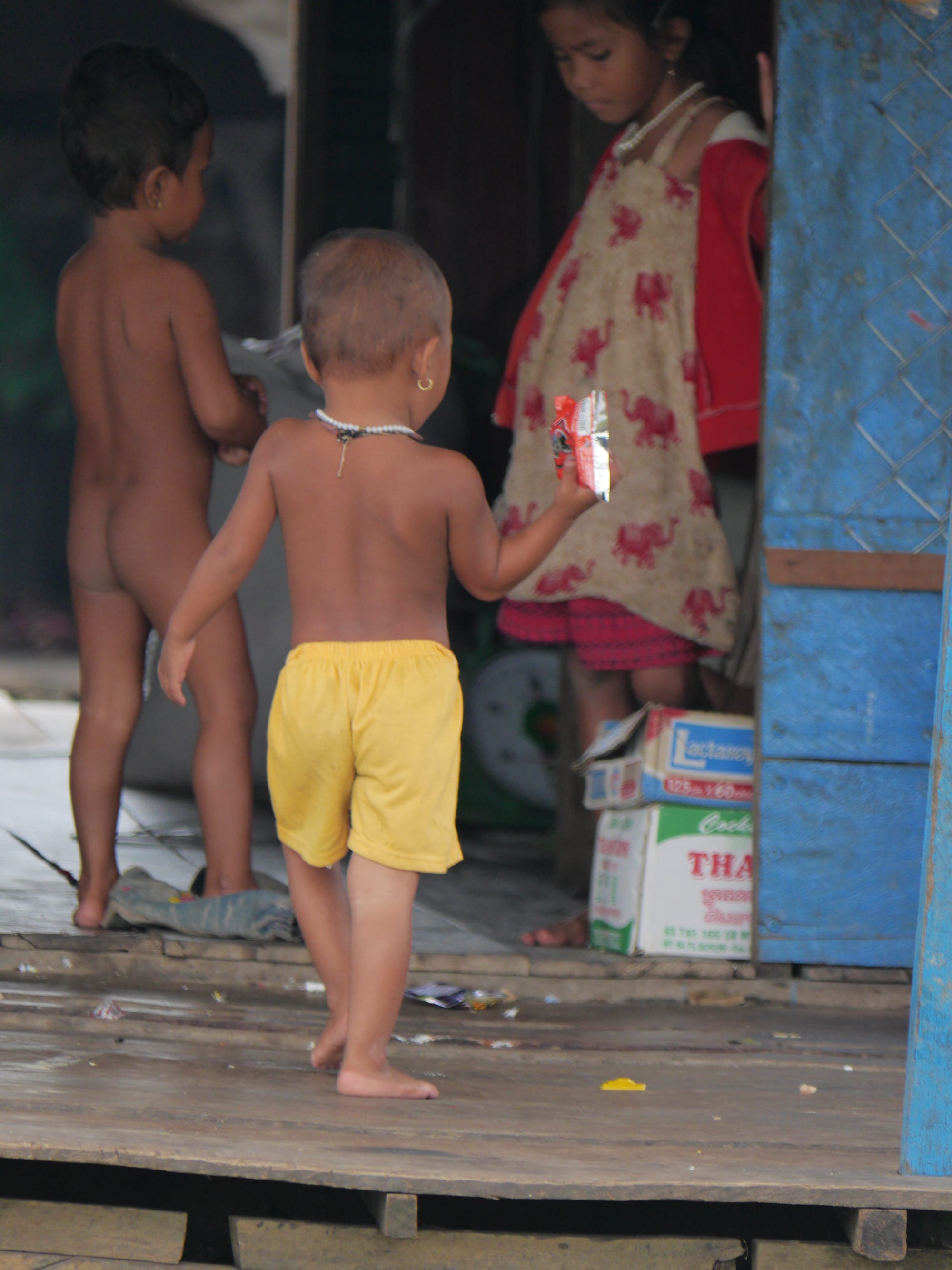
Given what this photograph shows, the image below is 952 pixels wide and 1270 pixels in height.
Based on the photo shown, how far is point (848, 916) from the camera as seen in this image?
336 centimetres

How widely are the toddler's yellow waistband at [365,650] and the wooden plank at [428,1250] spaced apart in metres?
0.84

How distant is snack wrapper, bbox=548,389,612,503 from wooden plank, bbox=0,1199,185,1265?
1167 millimetres

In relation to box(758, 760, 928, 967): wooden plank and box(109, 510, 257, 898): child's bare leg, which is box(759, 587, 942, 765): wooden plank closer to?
box(758, 760, 928, 967): wooden plank

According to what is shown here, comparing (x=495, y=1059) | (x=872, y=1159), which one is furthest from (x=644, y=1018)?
(x=872, y=1159)

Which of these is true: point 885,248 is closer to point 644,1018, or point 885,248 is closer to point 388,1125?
point 644,1018

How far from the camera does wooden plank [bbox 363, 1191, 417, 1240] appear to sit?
1.94 metres

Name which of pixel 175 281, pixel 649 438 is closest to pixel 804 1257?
pixel 649 438

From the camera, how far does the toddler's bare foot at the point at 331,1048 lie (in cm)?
253

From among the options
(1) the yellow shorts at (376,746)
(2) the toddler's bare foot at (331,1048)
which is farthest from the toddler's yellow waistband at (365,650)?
(2) the toddler's bare foot at (331,1048)

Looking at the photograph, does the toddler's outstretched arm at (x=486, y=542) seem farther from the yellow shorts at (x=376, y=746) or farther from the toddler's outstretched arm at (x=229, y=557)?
the toddler's outstretched arm at (x=229, y=557)

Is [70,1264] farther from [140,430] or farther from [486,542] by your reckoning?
[140,430]

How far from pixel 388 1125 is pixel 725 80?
273 cm

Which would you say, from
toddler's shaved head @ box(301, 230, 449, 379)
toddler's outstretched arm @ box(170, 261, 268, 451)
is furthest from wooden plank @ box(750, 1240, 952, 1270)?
toddler's outstretched arm @ box(170, 261, 268, 451)

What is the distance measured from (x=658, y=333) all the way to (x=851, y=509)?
25.0 inches
